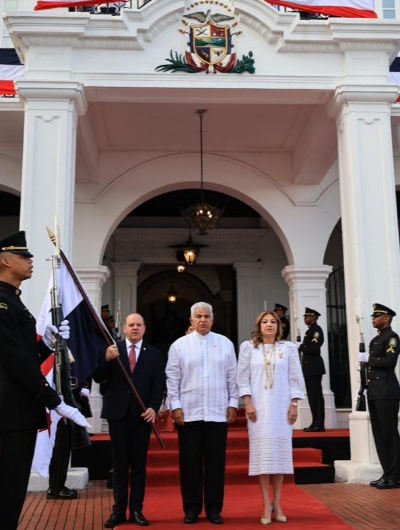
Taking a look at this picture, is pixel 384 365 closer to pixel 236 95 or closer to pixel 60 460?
pixel 60 460

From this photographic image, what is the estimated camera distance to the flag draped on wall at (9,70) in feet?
27.5

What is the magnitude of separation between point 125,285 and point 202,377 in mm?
8777

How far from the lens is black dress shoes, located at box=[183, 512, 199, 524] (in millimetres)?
4671

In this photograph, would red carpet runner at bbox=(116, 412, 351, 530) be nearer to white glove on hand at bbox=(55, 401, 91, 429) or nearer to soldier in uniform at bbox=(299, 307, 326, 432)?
white glove on hand at bbox=(55, 401, 91, 429)

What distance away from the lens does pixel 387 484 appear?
6281mm

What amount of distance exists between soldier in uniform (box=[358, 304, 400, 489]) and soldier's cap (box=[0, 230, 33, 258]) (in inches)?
165

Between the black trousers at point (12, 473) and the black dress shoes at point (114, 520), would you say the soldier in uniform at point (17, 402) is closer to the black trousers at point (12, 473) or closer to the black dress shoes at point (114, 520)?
the black trousers at point (12, 473)

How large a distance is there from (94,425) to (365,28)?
6.81 m

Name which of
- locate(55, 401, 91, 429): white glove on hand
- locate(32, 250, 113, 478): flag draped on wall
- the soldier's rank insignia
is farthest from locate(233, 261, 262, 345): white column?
locate(55, 401, 91, 429): white glove on hand

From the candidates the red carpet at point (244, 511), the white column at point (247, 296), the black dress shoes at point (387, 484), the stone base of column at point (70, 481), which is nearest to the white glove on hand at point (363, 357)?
the black dress shoes at point (387, 484)

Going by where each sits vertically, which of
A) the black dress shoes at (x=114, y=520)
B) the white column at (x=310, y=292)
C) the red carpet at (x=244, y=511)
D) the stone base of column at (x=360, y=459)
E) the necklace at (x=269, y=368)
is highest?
the white column at (x=310, y=292)

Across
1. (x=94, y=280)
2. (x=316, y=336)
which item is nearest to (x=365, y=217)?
(x=316, y=336)

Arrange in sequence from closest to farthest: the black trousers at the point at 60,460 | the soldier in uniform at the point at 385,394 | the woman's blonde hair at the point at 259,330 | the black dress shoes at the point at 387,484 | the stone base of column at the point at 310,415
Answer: the woman's blonde hair at the point at 259,330
the black trousers at the point at 60,460
the black dress shoes at the point at 387,484
the soldier in uniform at the point at 385,394
the stone base of column at the point at 310,415

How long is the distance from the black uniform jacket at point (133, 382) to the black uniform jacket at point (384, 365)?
2.68 meters
